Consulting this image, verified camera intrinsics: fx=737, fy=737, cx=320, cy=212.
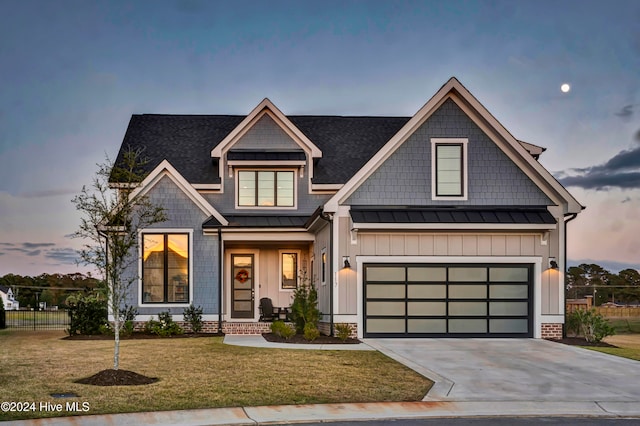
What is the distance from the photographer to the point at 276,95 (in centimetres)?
2847

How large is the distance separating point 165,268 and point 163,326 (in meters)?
1.98

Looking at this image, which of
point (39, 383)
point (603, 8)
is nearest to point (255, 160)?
point (603, 8)

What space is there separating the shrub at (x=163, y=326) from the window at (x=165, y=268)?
74 cm

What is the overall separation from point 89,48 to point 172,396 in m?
14.1

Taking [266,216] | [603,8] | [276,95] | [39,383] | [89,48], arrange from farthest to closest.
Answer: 1. [276,95]
2. [266,216]
3. [89,48]
4. [603,8]
5. [39,383]

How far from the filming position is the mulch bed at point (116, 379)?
1212cm

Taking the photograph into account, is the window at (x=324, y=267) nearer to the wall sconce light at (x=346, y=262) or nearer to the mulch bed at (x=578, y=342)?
the wall sconce light at (x=346, y=262)

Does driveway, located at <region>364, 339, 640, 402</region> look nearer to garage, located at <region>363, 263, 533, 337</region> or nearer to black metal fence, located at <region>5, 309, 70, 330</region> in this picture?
garage, located at <region>363, 263, 533, 337</region>

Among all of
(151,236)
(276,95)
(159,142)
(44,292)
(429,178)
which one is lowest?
(44,292)

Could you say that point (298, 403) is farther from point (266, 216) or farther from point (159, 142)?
point (159, 142)

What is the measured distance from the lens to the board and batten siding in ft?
69.2

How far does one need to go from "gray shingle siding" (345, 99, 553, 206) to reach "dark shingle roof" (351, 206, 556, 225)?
12.0 inches

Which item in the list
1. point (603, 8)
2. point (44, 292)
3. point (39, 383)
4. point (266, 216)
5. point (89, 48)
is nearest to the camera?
point (39, 383)

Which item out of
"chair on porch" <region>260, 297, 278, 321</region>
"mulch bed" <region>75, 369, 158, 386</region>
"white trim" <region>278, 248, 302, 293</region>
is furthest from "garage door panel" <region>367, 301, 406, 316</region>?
"mulch bed" <region>75, 369, 158, 386</region>
